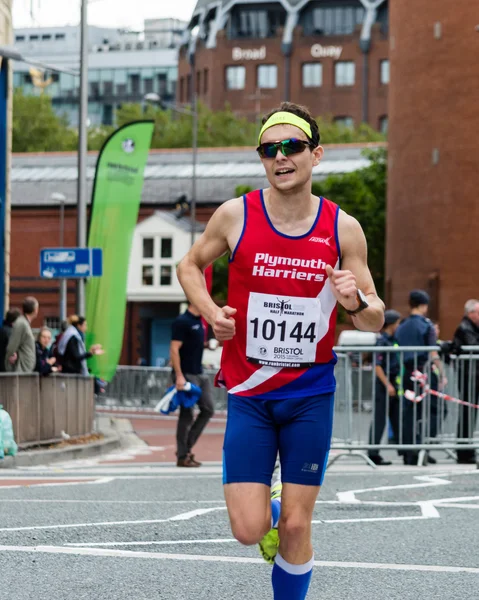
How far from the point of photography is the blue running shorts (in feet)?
18.2

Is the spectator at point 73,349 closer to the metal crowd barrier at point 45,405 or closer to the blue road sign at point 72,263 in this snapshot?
the metal crowd barrier at point 45,405

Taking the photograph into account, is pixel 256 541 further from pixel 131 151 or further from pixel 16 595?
pixel 131 151

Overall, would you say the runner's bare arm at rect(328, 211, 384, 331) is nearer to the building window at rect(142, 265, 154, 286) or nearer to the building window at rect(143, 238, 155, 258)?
the building window at rect(143, 238, 155, 258)

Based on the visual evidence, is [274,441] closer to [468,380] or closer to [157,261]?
[468,380]

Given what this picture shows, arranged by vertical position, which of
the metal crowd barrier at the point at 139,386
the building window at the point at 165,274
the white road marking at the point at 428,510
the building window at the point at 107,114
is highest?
the building window at the point at 107,114

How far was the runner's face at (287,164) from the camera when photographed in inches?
223

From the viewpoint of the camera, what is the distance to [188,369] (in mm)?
15133

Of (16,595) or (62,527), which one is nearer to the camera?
(16,595)

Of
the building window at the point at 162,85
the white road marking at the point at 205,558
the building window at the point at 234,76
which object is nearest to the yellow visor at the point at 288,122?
the white road marking at the point at 205,558

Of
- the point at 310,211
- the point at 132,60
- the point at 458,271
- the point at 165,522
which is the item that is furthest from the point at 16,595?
the point at 132,60

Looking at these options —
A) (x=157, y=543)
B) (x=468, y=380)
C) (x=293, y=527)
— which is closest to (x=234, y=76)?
(x=468, y=380)

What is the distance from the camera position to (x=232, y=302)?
5684 millimetres

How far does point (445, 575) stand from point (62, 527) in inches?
107

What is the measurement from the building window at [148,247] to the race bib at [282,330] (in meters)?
59.8
